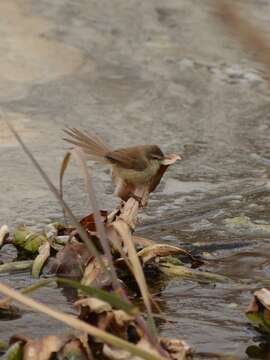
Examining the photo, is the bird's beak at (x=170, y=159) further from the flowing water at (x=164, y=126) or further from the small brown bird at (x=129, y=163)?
the flowing water at (x=164, y=126)

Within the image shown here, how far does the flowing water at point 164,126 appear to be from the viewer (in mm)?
2559

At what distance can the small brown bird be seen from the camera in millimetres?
2785

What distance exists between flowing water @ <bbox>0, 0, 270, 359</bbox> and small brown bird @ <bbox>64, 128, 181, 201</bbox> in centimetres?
28

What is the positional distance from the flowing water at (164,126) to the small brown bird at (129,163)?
11.2 inches

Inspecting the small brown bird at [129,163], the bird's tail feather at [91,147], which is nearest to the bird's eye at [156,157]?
the small brown bird at [129,163]

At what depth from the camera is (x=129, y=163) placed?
296 centimetres

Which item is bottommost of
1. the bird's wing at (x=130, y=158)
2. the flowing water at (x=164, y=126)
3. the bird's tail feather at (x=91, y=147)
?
the flowing water at (x=164, y=126)

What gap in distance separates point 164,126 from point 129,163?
151 cm

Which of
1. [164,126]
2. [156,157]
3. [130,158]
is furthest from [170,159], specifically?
[164,126]

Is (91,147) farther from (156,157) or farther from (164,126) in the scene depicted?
(164,126)

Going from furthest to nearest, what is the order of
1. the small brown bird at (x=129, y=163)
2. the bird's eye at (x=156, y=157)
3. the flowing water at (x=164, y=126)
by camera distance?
the bird's eye at (x=156, y=157)
the small brown bird at (x=129, y=163)
the flowing water at (x=164, y=126)

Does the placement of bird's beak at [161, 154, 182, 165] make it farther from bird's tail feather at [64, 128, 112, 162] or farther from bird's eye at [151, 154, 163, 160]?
bird's tail feather at [64, 128, 112, 162]

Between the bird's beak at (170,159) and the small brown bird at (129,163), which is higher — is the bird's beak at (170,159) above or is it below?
above

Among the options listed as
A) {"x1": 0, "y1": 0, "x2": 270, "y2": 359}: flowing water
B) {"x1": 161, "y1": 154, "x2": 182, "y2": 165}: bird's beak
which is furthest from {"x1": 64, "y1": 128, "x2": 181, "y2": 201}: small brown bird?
{"x1": 0, "y1": 0, "x2": 270, "y2": 359}: flowing water
